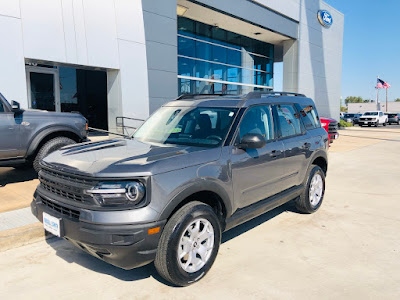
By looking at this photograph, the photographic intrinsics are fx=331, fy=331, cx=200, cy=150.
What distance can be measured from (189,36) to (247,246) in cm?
1661

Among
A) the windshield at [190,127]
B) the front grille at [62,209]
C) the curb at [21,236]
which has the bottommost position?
the curb at [21,236]

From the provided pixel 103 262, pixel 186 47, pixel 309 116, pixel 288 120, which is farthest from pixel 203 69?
pixel 103 262

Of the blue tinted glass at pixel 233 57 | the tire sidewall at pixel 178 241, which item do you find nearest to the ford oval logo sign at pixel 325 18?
the blue tinted glass at pixel 233 57

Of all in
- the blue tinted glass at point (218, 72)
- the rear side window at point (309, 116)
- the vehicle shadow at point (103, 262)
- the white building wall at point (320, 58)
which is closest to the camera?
the vehicle shadow at point (103, 262)

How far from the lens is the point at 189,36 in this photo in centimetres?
1873

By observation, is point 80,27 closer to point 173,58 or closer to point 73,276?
point 173,58

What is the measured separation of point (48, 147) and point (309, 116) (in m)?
4.83

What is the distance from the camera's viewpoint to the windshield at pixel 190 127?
3.69 metres

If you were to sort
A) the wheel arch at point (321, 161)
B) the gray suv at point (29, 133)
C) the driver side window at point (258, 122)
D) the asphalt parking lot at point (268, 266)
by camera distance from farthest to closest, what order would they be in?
the gray suv at point (29, 133)
the wheel arch at point (321, 161)
the driver side window at point (258, 122)
the asphalt parking lot at point (268, 266)

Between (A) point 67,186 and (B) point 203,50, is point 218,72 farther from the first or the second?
(A) point 67,186

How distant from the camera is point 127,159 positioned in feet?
9.90

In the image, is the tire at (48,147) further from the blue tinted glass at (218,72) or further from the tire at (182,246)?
the blue tinted glass at (218,72)

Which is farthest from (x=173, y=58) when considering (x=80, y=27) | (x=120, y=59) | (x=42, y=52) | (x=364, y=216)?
(x=364, y=216)

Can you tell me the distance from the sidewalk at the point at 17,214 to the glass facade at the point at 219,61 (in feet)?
37.7
